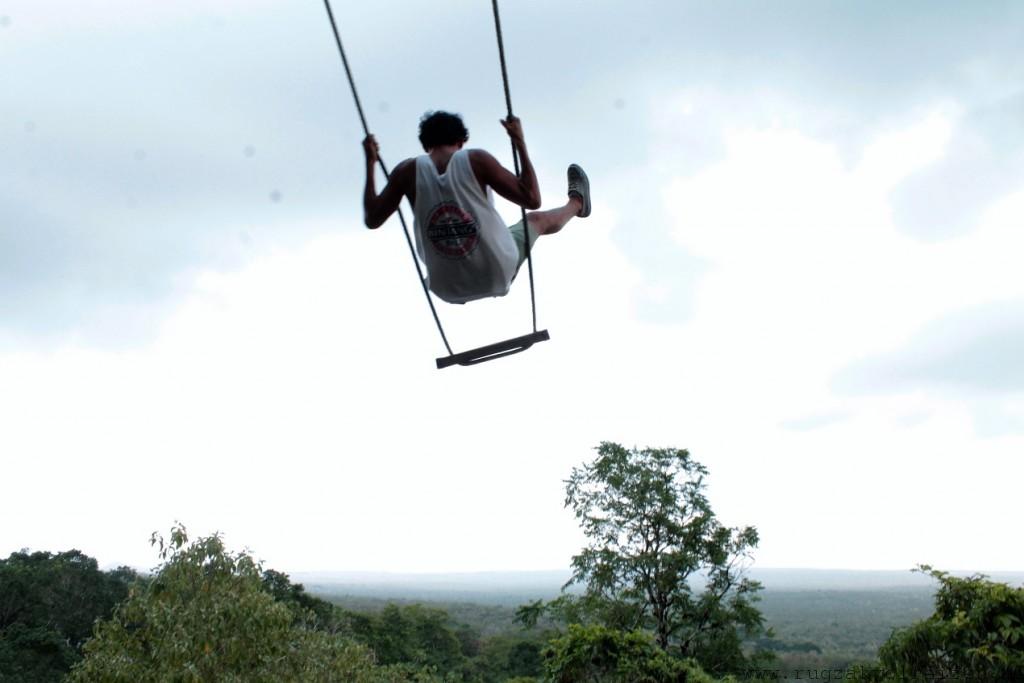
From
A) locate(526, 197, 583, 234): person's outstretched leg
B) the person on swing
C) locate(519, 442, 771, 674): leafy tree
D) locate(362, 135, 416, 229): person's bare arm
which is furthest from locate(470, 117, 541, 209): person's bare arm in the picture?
locate(519, 442, 771, 674): leafy tree

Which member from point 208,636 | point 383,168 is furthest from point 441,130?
point 208,636

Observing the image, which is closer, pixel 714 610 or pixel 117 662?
pixel 117 662

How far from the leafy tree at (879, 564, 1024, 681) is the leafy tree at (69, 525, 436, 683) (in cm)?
638

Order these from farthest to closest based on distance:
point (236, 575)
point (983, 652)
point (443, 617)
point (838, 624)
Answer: point (838, 624), point (443, 617), point (236, 575), point (983, 652)

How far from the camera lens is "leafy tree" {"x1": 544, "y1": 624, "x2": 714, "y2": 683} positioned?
1042cm

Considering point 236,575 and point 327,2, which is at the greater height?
point 327,2

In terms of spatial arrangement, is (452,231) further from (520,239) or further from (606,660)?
(606,660)

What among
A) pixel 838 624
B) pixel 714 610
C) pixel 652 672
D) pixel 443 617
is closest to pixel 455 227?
pixel 652 672

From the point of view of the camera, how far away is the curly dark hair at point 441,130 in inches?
120

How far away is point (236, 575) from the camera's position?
32.9 feet

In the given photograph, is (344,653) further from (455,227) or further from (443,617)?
(443,617)

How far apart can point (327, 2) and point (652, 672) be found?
9758 millimetres

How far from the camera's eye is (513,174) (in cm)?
295

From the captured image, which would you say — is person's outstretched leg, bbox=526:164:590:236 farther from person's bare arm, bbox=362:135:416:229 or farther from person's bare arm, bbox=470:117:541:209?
person's bare arm, bbox=362:135:416:229
